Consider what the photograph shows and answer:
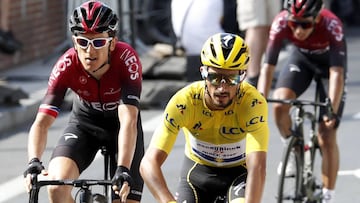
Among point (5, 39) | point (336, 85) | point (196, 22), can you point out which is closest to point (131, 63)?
point (336, 85)

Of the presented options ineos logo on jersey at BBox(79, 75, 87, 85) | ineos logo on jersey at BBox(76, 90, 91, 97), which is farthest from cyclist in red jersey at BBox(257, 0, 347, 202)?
ineos logo on jersey at BBox(79, 75, 87, 85)

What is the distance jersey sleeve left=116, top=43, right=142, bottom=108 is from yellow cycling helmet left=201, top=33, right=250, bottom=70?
637mm

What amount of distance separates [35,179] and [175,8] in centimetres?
737

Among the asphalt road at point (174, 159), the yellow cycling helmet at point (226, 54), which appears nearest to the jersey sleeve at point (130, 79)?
the yellow cycling helmet at point (226, 54)

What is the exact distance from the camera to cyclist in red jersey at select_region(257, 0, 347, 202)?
30.1 feet

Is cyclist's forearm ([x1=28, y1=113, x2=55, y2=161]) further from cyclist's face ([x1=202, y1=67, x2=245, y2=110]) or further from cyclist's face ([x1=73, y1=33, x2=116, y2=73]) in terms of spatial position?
cyclist's face ([x1=202, y1=67, x2=245, y2=110])

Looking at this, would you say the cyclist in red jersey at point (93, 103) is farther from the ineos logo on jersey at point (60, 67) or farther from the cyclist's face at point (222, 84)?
the cyclist's face at point (222, 84)

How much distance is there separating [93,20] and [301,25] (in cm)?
247

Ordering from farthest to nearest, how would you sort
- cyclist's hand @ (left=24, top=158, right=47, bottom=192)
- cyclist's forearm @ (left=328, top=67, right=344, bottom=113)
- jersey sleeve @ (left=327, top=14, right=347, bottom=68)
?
jersey sleeve @ (left=327, top=14, right=347, bottom=68) < cyclist's forearm @ (left=328, top=67, right=344, bottom=113) < cyclist's hand @ (left=24, top=158, right=47, bottom=192)

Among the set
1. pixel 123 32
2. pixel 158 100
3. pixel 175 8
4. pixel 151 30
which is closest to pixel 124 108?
pixel 175 8

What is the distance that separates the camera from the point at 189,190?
7070mm

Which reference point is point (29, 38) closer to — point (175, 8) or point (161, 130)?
point (175, 8)

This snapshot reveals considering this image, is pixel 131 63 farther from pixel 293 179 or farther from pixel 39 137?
pixel 293 179

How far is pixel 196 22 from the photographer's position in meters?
13.4
